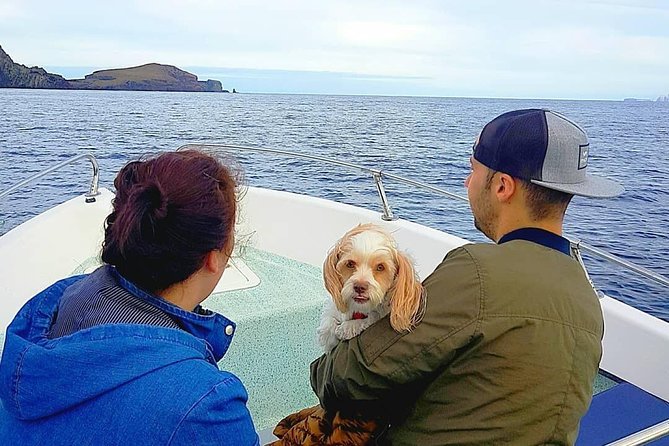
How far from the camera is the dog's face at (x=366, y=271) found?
1819mm

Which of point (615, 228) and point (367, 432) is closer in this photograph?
point (367, 432)

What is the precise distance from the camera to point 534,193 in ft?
4.91

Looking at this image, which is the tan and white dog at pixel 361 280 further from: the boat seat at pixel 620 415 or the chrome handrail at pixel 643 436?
the boat seat at pixel 620 415

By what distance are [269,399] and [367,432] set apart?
1522mm

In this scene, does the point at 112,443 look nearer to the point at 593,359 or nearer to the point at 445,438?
the point at 445,438

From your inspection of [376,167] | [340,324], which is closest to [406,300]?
[340,324]

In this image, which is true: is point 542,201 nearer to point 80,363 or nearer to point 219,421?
point 219,421

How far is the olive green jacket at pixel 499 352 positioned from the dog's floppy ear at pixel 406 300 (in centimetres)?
5

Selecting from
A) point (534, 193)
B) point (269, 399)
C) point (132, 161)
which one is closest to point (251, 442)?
point (132, 161)

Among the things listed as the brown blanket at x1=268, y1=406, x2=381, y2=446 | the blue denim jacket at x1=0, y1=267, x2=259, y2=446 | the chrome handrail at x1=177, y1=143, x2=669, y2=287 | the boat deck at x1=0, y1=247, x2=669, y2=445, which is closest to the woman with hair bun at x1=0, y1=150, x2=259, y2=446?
the blue denim jacket at x1=0, y1=267, x2=259, y2=446

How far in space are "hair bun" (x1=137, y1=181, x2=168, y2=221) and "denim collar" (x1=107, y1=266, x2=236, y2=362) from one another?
14 centimetres

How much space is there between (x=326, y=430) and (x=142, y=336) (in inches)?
35.1

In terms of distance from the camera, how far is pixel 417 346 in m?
1.32

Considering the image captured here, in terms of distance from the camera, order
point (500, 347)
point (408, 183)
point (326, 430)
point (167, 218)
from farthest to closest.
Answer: point (408, 183) → point (326, 430) → point (500, 347) → point (167, 218)
